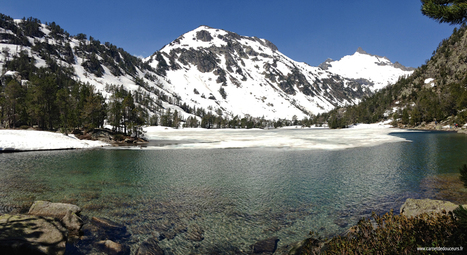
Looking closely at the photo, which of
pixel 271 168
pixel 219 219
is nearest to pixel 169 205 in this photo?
pixel 219 219

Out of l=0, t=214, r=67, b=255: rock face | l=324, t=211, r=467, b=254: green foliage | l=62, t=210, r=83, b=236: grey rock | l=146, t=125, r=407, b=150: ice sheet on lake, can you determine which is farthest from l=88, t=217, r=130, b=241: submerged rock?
l=146, t=125, r=407, b=150: ice sheet on lake

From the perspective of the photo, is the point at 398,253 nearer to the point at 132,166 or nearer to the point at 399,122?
the point at 132,166

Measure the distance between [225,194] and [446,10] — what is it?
60.0 feet

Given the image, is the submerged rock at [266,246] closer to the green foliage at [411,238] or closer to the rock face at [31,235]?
the green foliage at [411,238]

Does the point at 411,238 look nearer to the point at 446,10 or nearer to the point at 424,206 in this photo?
the point at 446,10

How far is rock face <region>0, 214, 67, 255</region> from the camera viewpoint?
9.02 metres

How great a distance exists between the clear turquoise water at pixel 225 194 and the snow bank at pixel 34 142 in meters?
17.9

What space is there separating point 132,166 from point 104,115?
67.8m

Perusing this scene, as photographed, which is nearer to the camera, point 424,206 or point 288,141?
point 424,206

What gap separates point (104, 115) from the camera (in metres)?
88.9

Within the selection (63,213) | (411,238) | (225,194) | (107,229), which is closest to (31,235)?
(107,229)

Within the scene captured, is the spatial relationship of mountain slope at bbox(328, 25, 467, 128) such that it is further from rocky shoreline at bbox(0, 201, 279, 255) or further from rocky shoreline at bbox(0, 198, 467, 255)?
rocky shoreline at bbox(0, 201, 279, 255)

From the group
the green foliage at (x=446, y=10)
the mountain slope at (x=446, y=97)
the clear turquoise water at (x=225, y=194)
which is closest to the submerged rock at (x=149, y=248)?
the clear turquoise water at (x=225, y=194)

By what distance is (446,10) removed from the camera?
6703mm
